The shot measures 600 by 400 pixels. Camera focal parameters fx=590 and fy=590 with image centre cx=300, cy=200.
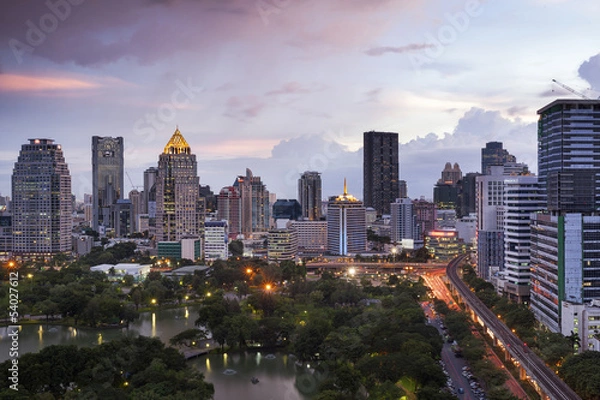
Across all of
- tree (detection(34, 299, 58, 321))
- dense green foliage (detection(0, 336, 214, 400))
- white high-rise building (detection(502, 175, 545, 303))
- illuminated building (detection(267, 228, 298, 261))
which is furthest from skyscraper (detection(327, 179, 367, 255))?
dense green foliage (detection(0, 336, 214, 400))

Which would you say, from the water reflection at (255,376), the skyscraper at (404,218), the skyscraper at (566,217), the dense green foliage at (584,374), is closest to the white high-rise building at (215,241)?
the skyscraper at (404,218)

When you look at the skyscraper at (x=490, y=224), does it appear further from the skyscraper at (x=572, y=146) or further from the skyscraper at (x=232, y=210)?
the skyscraper at (x=232, y=210)

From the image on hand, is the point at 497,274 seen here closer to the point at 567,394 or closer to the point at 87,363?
the point at 567,394

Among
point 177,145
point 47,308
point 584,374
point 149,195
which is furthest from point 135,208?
point 584,374

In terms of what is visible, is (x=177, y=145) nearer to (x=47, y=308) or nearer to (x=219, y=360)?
(x=47, y=308)

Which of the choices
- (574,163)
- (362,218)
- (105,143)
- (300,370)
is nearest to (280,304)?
(300,370)

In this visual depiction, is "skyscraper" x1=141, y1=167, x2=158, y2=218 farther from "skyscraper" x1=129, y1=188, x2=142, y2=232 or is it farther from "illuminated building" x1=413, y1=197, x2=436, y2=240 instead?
"illuminated building" x1=413, y1=197, x2=436, y2=240
